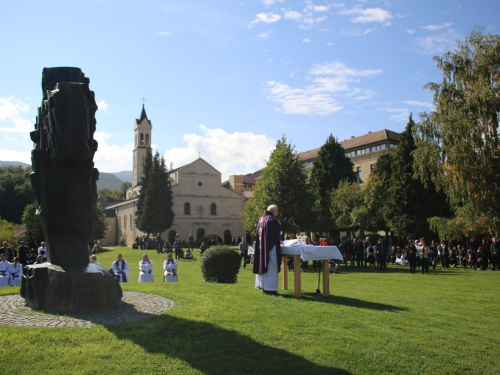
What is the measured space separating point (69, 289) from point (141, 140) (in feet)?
260

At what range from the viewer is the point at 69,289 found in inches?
278

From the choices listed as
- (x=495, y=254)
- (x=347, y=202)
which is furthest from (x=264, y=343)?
(x=347, y=202)

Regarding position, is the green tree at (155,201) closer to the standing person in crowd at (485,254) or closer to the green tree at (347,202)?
the green tree at (347,202)

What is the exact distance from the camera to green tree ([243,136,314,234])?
29.7m

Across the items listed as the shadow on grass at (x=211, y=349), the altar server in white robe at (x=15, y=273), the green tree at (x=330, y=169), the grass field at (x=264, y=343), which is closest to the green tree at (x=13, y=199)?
the green tree at (x=330, y=169)

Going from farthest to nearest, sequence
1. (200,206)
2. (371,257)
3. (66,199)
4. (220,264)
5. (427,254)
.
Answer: (200,206) → (371,257) → (427,254) → (220,264) → (66,199)

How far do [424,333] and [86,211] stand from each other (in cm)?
612

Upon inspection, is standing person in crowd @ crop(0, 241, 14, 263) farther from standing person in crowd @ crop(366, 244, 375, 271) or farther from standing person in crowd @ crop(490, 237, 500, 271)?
standing person in crowd @ crop(490, 237, 500, 271)

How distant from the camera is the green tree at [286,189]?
2966 cm

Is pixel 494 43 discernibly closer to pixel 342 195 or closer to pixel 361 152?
pixel 342 195

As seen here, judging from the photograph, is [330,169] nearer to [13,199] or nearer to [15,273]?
[15,273]

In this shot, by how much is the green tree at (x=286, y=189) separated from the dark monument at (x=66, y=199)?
70.2 feet

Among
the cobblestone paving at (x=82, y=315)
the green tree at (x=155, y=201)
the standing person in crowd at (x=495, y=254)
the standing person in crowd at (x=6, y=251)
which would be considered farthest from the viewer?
the green tree at (x=155, y=201)

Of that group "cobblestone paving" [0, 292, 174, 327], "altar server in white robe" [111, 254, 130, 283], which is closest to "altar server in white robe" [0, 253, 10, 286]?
"altar server in white robe" [111, 254, 130, 283]
